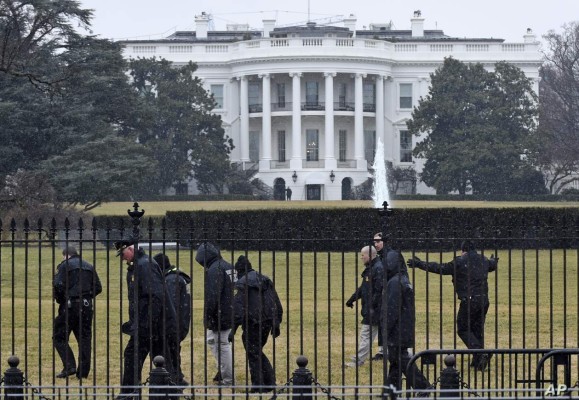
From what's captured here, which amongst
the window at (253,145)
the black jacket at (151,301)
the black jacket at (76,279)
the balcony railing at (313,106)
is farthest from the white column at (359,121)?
the black jacket at (151,301)

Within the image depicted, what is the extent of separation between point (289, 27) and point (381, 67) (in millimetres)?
6799

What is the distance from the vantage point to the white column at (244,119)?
82938 mm

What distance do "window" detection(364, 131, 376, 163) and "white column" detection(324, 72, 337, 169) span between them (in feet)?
6.67

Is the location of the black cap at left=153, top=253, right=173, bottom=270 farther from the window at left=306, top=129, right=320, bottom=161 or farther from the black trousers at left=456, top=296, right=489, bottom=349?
the window at left=306, top=129, right=320, bottom=161

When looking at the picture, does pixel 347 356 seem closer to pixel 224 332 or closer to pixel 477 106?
pixel 224 332

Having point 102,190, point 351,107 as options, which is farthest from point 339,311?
point 351,107

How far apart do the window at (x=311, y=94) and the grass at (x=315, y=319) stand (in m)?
50.9

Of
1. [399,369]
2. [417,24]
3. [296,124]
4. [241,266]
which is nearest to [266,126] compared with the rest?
[296,124]

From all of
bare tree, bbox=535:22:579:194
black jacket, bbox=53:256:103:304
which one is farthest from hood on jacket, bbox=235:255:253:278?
bare tree, bbox=535:22:579:194

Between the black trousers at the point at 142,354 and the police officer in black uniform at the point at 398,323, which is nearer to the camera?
the black trousers at the point at 142,354

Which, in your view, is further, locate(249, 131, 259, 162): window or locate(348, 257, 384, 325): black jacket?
locate(249, 131, 259, 162): window

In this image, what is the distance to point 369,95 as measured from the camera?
283 feet

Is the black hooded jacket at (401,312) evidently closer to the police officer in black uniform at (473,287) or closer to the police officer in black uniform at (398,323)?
the police officer in black uniform at (398,323)

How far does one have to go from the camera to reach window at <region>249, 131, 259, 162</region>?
275 ft
